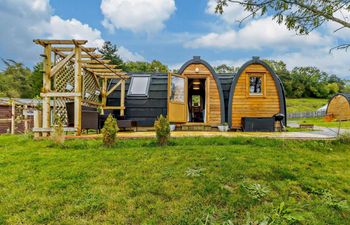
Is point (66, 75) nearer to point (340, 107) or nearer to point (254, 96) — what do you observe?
point (254, 96)

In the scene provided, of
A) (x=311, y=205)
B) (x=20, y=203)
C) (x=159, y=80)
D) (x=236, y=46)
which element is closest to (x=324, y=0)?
(x=311, y=205)

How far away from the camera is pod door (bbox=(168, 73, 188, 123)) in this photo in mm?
10242

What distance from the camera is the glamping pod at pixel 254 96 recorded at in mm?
10742

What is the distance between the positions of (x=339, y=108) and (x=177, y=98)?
72.2ft

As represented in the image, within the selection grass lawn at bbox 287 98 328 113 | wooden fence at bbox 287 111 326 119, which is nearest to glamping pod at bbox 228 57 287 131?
wooden fence at bbox 287 111 326 119

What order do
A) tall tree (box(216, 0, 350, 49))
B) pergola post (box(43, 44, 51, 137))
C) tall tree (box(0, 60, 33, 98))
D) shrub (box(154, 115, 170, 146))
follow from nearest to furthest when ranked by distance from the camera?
tall tree (box(216, 0, 350, 49)) < shrub (box(154, 115, 170, 146)) < pergola post (box(43, 44, 51, 137)) < tall tree (box(0, 60, 33, 98))

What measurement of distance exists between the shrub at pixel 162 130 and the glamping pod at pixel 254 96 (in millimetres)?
5116

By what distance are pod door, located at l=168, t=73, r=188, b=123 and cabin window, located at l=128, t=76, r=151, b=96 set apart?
1.35 meters

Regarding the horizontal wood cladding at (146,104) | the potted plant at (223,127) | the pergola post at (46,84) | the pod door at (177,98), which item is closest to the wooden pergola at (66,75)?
the pergola post at (46,84)

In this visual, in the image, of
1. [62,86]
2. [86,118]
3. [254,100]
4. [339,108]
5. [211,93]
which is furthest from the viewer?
[339,108]

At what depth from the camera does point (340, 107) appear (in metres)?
25.1

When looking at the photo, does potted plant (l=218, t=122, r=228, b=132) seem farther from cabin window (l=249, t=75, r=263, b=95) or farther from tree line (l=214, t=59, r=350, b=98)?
tree line (l=214, t=59, r=350, b=98)

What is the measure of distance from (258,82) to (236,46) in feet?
21.3

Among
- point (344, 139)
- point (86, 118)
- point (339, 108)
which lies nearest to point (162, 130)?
point (86, 118)
